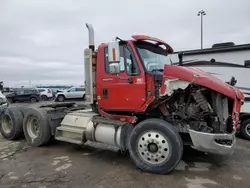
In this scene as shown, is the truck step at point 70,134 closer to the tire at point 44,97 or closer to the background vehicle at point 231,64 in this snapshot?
the background vehicle at point 231,64

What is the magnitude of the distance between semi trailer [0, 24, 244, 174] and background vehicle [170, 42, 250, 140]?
9.33 feet

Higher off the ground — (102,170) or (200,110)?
(200,110)

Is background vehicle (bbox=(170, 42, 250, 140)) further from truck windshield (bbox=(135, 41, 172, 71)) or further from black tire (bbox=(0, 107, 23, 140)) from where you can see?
black tire (bbox=(0, 107, 23, 140))

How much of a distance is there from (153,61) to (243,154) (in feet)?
10.5

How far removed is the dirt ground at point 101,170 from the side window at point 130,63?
1969mm

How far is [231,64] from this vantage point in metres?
7.37

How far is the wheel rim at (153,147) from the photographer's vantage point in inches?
164

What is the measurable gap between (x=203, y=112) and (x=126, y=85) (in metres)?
1.61

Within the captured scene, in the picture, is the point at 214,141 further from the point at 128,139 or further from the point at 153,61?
the point at 153,61

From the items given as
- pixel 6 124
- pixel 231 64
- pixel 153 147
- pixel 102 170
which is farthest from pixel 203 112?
pixel 6 124

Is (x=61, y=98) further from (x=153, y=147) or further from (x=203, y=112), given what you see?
(x=203, y=112)

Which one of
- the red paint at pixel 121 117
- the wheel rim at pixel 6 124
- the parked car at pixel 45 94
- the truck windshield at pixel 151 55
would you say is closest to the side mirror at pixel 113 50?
the truck windshield at pixel 151 55

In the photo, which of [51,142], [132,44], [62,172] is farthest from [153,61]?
[51,142]

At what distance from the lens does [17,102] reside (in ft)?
85.4
